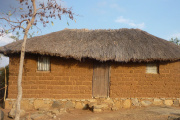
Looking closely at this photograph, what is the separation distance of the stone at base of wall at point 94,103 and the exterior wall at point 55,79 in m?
0.20

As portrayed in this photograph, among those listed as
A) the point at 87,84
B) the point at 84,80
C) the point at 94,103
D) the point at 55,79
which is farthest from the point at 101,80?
the point at 55,79

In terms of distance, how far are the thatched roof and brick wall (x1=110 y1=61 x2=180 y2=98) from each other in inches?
20.3

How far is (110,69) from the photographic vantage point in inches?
268

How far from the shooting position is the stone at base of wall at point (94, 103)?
646 cm

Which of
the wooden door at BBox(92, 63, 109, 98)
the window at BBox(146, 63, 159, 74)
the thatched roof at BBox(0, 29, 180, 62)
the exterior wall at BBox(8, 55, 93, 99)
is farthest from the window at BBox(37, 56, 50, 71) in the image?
the window at BBox(146, 63, 159, 74)

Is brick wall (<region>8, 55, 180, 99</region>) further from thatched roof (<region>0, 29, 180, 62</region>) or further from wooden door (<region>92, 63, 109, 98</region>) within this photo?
thatched roof (<region>0, 29, 180, 62</region>)

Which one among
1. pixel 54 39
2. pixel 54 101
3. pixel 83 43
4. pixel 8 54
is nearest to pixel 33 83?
pixel 54 101

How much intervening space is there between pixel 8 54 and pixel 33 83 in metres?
1.62

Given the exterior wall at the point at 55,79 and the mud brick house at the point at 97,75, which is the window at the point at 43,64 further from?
the exterior wall at the point at 55,79

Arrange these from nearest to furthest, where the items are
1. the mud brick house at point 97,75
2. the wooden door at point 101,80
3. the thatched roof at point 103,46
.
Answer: the thatched roof at point 103,46
the mud brick house at point 97,75
the wooden door at point 101,80

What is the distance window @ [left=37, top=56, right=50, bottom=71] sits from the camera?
6.69 metres

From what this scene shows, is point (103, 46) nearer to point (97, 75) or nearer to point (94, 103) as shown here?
point (97, 75)

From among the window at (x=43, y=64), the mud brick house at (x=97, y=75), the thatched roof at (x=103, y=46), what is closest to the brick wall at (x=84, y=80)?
the mud brick house at (x=97, y=75)

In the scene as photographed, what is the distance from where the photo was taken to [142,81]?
6797 mm
